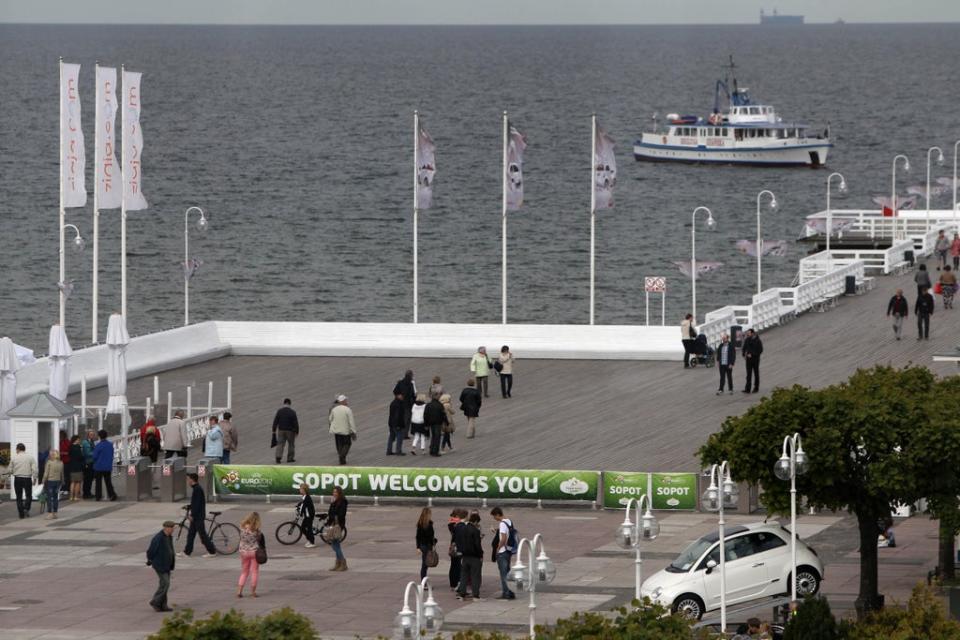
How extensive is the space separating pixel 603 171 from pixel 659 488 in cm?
1922

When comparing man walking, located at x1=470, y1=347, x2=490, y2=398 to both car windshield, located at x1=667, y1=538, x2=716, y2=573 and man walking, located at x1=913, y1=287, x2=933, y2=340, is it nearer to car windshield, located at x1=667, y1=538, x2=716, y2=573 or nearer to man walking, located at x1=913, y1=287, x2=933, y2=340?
man walking, located at x1=913, y1=287, x2=933, y2=340

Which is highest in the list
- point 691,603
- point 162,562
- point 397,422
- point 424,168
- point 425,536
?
point 424,168

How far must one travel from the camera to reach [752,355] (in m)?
41.5

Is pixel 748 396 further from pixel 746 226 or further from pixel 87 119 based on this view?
pixel 87 119

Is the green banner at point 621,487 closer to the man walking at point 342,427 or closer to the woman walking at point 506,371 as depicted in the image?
the man walking at point 342,427

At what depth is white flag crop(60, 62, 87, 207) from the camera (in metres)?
43.0

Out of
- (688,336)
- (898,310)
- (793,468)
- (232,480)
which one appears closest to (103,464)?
(232,480)

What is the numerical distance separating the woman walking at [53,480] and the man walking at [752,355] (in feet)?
46.4

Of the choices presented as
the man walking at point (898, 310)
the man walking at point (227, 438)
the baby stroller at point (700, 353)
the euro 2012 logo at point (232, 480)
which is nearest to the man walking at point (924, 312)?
the man walking at point (898, 310)

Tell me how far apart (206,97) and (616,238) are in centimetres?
10437

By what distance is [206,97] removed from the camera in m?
199

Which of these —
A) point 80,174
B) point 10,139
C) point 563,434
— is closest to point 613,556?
point 563,434

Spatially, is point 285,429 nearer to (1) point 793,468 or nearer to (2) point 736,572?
(2) point 736,572

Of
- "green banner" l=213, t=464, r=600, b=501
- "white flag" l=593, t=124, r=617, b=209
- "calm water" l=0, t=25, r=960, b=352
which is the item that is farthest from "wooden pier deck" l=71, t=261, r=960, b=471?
"calm water" l=0, t=25, r=960, b=352
